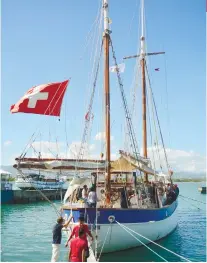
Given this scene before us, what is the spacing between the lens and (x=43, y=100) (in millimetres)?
18469

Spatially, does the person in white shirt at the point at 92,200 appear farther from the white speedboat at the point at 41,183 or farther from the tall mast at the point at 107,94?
the white speedboat at the point at 41,183

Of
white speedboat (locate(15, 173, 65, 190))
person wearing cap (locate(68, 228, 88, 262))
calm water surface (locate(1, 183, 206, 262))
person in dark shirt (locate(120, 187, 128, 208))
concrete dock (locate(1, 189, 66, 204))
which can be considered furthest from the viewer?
white speedboat (locate(15, 173, 65, 190))

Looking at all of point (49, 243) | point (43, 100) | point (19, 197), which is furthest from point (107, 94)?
point (19, 197)

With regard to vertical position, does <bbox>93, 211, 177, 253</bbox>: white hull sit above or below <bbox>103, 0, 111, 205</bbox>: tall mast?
below

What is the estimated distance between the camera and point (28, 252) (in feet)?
69.4

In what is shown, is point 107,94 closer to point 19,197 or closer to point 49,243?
point 49,243

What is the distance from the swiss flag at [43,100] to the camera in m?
17.9

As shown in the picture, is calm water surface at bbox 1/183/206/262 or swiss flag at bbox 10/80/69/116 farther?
calm water surface at bbox 1/183/206/262

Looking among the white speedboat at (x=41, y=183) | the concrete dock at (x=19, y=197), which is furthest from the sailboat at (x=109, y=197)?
the white speedboat at (x=41, y=183)

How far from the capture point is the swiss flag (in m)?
17.9

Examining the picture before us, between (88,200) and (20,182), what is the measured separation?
48.1m

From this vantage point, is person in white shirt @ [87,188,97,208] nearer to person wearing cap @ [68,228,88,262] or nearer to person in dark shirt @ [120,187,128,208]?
person in dark shirt @ [120,187,128,208]

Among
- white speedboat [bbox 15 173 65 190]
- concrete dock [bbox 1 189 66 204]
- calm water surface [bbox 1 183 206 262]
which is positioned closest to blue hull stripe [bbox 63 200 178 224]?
calm water surface [bbox 1 183 206 262]

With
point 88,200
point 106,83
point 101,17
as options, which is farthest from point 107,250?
point 101,17
